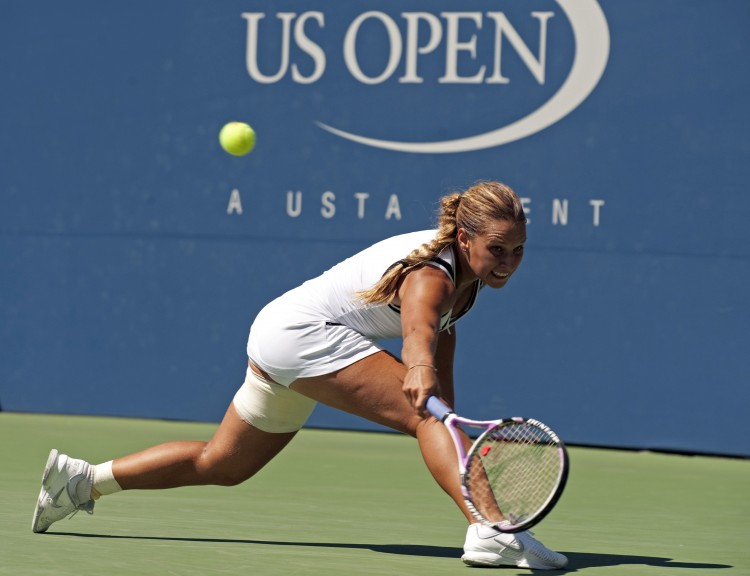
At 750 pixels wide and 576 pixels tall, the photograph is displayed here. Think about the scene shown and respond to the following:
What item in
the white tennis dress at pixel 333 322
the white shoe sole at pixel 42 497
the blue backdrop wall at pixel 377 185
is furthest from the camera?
the blue backdrop wall at pixel 377 185

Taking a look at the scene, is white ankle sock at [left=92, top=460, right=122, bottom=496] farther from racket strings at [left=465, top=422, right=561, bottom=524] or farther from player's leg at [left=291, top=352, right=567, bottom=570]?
racket strings at [left=465, top=422, right=561, bottom=524]

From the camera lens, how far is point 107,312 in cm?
744

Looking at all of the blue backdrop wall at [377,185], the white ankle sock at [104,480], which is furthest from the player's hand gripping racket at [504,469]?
the blue backdrop wall at [377,185]

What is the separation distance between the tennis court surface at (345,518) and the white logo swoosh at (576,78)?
1.53 meters

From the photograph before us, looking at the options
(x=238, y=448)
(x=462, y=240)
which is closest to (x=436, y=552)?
(x=238, y=448)

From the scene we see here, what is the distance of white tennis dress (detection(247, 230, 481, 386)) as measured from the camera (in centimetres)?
376

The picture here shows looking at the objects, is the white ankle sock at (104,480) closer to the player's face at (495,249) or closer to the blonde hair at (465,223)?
the blonde hair at (465,223)

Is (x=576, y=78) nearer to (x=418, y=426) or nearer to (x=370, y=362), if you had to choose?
(x=370, y=362)

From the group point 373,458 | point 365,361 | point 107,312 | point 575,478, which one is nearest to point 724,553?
point 365,361

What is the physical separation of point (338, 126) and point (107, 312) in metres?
1.53

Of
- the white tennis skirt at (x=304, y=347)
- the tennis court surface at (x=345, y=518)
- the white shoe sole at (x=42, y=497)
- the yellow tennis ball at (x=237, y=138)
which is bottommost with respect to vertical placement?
the tennis court surface at (x=345, y=518)

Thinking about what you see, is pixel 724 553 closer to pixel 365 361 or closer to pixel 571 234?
pixel 365 361

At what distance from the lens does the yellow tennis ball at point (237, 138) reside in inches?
274

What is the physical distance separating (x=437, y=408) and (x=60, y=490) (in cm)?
121
